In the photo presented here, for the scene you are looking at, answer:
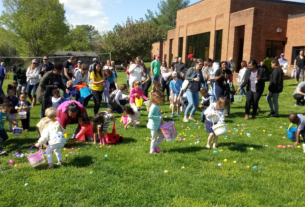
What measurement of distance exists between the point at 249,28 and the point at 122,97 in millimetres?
13977

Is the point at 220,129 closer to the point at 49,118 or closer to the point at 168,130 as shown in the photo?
the point at 168,130

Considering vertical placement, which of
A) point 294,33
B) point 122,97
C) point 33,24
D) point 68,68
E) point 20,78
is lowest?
point 122,97

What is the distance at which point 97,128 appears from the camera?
6281 mm

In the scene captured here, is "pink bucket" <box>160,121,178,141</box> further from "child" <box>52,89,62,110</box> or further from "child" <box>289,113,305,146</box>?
"child" <box>52,89,62,110</box>

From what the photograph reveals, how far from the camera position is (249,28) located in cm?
1884

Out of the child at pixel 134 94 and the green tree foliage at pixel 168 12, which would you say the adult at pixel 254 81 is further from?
the green tree foliage at pixel 168 12

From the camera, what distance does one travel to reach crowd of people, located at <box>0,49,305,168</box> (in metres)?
5.55

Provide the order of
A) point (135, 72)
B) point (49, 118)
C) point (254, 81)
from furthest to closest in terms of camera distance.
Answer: point (135, 72)
point (254, 81)
point (49, 118)

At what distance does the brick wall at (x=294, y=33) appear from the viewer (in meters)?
18.6

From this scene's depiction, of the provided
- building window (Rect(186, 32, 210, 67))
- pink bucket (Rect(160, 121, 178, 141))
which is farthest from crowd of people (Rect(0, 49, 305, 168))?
building window (Rect(186, 32, 210, 67))

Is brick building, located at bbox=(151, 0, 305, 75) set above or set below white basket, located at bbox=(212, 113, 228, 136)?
above

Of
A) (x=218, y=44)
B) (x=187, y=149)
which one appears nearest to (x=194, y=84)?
(x=187, y=149)

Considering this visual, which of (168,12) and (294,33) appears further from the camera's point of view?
(168,12)

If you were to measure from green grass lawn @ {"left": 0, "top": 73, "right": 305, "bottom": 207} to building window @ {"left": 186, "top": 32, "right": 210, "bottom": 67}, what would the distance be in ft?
64.8
